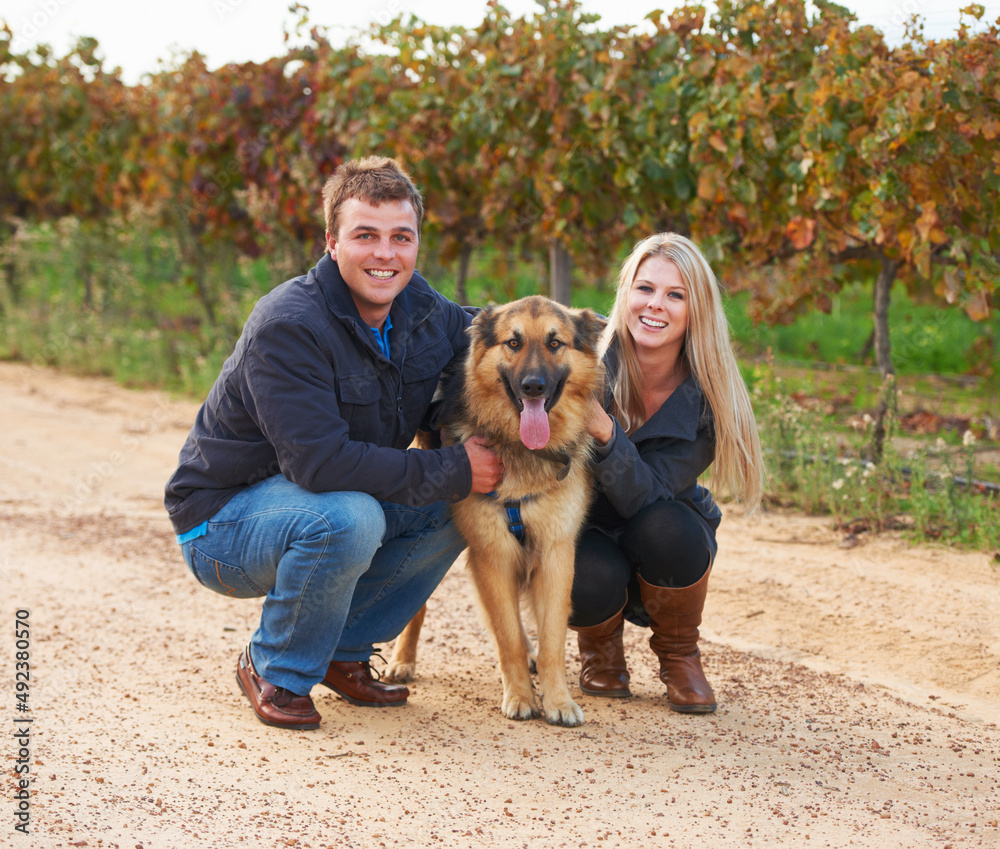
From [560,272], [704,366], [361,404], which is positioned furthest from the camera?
[560,272]

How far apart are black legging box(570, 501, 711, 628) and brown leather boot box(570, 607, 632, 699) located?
6 centimetres

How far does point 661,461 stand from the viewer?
3242mm

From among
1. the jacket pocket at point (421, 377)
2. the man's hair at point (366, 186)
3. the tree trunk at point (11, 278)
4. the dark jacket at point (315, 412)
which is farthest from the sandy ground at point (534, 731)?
the tree trunk at point (11, 278)

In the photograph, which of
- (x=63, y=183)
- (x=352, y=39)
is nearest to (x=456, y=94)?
(x=352, y=39)

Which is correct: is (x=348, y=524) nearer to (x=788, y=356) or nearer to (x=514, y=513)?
(x=514, y=513)

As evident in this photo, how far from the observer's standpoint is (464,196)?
24.0 feet

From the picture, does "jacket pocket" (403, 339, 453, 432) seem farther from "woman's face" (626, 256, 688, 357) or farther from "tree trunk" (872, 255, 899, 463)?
"tree trunk" (872, 255, 899, 463)

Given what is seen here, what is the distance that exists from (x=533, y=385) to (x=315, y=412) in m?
0.70

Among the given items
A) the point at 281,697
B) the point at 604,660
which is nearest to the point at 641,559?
the point at 604,660

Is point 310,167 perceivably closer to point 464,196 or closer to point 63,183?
point 464,196

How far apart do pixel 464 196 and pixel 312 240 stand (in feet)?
7.09

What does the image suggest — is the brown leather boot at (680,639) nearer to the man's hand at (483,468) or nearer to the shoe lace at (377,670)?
the man's hand at (483,468)

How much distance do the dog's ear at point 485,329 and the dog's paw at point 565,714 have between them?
1250mm

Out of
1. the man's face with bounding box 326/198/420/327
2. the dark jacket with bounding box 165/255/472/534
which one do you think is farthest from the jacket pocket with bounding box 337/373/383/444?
the man's face with bounding box 326/198/420/327
